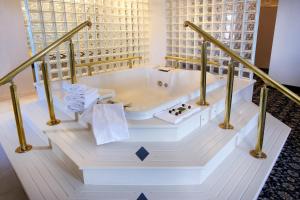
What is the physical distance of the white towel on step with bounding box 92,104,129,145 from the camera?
168cm

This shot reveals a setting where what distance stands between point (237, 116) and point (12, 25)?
3456mm

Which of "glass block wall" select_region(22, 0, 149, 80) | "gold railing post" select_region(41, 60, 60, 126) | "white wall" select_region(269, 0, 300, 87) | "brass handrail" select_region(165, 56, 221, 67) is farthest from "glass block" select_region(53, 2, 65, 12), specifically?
"white wall" select_region(269, 0, 300, 87)

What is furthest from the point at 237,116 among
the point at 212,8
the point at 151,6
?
the point at 151,6

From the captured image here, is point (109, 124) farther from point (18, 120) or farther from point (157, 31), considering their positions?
point (157, 31)

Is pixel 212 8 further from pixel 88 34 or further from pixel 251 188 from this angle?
pixel 251 188

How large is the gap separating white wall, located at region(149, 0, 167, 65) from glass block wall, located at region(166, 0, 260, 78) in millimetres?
85

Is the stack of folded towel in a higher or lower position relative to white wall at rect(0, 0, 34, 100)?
lower

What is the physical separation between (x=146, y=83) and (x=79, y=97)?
5.48 ft

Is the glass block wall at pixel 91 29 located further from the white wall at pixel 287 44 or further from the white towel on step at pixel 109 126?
the white wall at pixel 287 44

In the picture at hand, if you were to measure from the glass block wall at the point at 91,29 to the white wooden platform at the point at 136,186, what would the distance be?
130cm

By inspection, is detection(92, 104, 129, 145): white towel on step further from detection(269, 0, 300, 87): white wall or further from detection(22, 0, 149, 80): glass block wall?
detection(269, 0, 300, 87): white wall

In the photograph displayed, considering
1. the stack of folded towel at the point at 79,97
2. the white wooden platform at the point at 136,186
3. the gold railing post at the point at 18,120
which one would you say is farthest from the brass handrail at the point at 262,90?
the gold railing post at the point at 18,120

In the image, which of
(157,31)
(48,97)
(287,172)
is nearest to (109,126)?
(48,97)

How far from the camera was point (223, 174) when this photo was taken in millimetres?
1627
